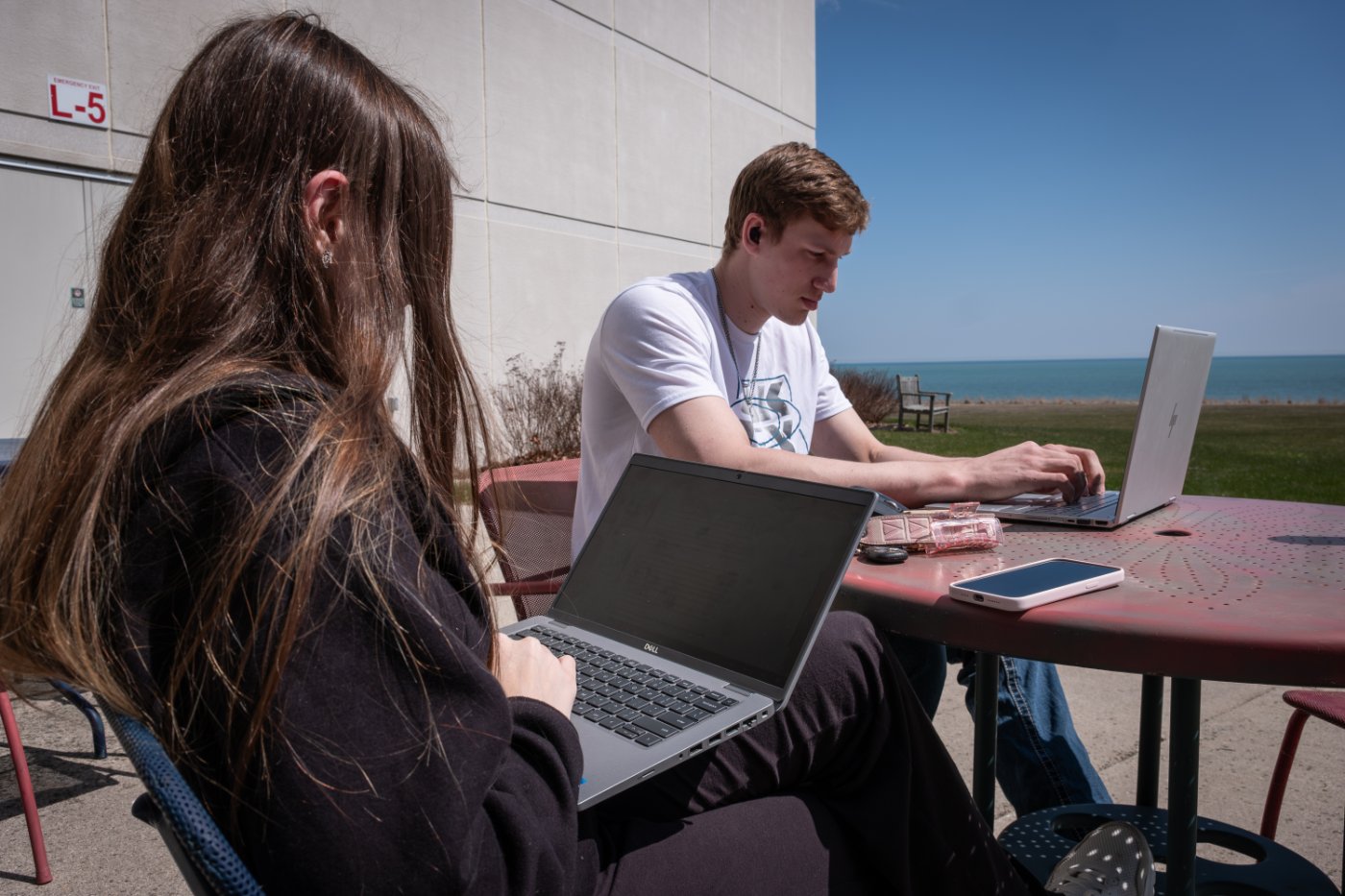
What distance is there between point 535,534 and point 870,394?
73.9 feet

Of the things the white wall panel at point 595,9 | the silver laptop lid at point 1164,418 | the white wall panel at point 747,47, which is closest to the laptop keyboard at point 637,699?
the silver laptop lid at point 1164,418

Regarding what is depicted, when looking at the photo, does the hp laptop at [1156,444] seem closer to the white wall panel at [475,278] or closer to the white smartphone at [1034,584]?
the white smartphone at [1034,584]

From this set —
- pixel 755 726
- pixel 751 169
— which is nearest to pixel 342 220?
pixel 755 726

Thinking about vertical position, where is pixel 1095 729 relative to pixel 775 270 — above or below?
below

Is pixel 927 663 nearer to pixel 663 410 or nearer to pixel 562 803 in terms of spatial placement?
pixel 663 410

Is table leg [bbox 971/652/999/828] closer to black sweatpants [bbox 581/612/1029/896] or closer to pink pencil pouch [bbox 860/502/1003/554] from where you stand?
pink pencil pouch [bbox 860/502/1003/554]

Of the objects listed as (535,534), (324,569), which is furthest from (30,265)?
(324,569)

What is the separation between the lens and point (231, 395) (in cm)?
81

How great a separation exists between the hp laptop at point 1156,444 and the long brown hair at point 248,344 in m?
1.33

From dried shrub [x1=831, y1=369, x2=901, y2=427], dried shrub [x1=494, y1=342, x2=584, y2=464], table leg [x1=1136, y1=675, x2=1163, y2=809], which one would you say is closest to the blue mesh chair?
table leg [x1=1136, y1=675, x2=1163, y2=809]

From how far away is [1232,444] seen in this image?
669 inches

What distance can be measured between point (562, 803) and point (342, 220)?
0.68 m

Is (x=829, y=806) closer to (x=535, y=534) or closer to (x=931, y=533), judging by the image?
(x=931, y=533)

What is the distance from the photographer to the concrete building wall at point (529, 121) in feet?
20.8
